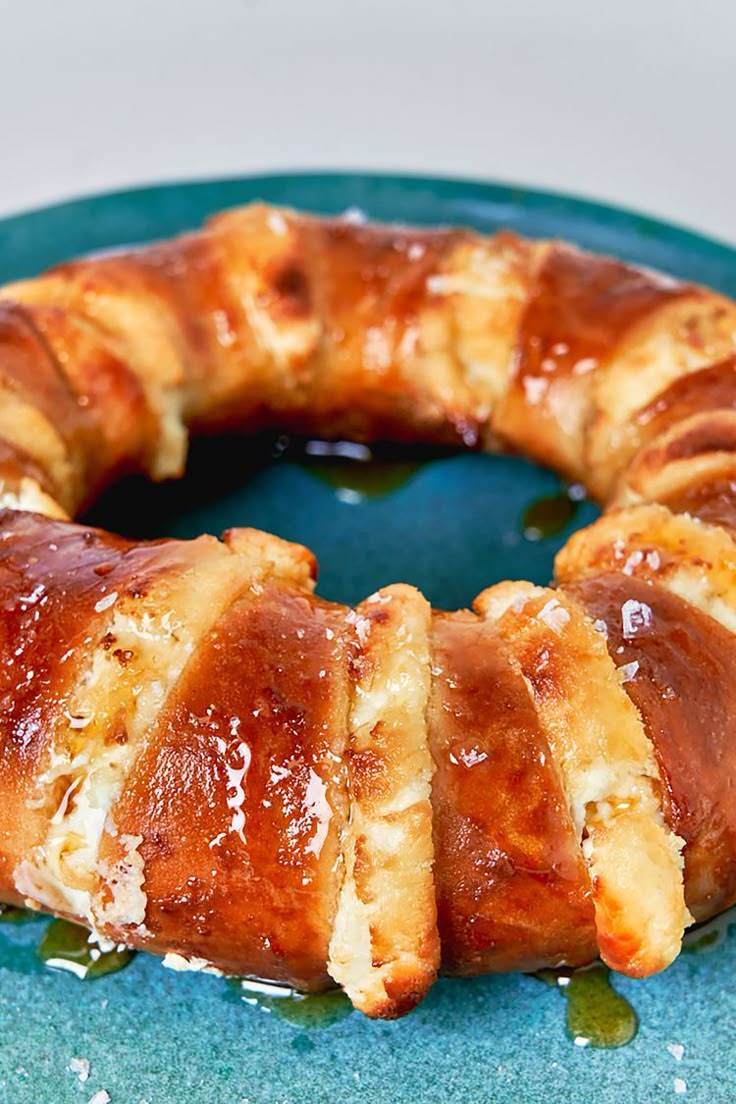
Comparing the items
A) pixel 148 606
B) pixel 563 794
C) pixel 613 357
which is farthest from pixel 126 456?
pixel 563 794

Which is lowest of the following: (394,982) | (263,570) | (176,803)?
(394,982)

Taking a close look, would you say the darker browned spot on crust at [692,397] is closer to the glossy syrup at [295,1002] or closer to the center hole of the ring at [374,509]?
the center hole of the ring at [374,509]

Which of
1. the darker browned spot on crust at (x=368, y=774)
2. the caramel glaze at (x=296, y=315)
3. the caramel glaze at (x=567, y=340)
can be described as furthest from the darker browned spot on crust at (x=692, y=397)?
the darker browned spot on crust at (x=368, y=774)

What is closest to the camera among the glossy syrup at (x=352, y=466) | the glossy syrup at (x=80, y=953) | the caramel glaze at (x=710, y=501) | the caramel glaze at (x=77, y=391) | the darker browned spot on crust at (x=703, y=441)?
the glossy syrup at (x=80, y=953)

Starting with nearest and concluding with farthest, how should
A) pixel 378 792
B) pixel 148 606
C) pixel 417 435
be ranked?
pixel 378 792 < pixel 148 606 < pixel 417 435

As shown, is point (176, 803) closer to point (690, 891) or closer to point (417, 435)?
point (690, 891)

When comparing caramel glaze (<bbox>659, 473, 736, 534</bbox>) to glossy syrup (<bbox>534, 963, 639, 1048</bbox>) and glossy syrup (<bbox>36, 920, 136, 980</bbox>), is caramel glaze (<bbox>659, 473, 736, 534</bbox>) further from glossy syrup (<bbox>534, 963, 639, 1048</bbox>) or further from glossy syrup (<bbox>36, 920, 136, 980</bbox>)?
glossy syrup (<bbox>36, 920, 136, 980</bbox>)
